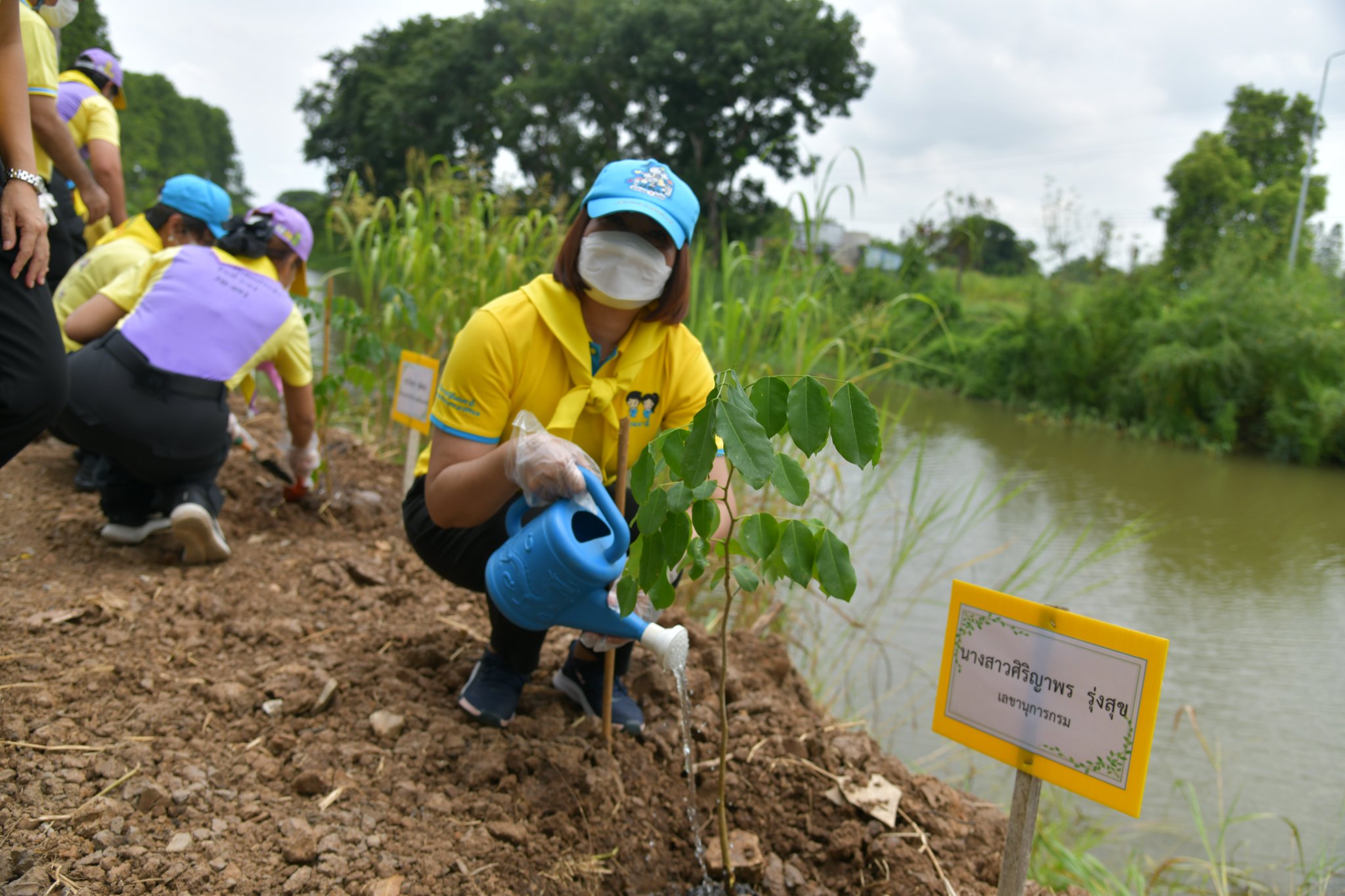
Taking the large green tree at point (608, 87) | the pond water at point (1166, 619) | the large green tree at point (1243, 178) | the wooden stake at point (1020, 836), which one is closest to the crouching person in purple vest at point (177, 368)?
the pond water at point (1166, 619)

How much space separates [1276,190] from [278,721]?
23766 mm

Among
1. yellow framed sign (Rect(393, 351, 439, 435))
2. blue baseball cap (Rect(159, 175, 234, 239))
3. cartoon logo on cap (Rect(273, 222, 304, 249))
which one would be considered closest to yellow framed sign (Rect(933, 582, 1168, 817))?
yellow framed sign (Rect(393, 351, 439, 435))

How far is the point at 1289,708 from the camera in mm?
2625

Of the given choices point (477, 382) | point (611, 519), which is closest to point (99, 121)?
point (477, 382)

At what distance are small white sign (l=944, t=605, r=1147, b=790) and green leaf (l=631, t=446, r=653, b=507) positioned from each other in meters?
0.45

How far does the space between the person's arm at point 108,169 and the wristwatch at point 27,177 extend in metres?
2.12

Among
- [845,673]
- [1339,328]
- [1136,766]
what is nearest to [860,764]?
[1136,766]

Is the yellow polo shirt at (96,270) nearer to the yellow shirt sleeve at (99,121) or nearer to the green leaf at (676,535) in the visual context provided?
the yellow shirt sleeve at (99,121)

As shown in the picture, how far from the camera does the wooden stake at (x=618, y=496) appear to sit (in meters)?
1.34

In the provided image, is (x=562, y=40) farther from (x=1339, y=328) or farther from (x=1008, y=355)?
(x=1339, y=328)

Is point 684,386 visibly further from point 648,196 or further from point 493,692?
point 493,692

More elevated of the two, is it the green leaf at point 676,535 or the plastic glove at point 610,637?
the green leaf at point 676,535

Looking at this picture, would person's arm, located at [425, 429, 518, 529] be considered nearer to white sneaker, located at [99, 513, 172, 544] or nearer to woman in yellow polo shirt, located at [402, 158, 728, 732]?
woman in yellow polo shirt, located at [402, 158, 728, 732]

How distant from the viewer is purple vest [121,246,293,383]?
2.02 m
